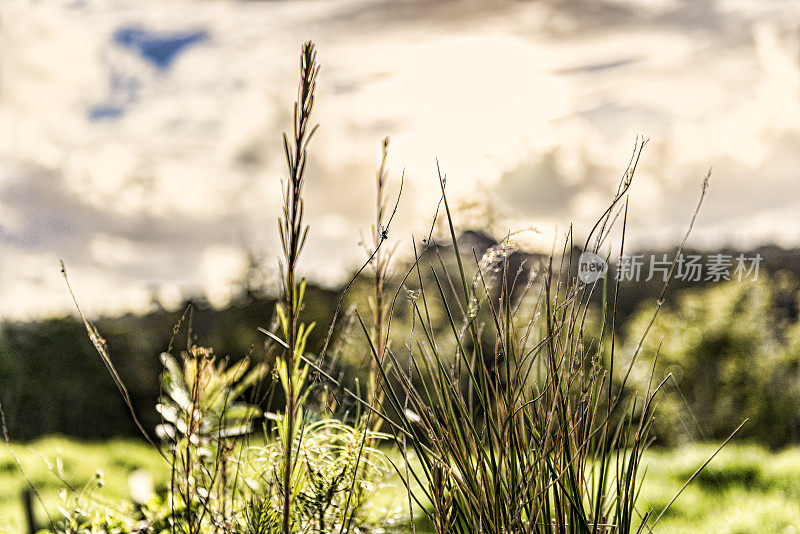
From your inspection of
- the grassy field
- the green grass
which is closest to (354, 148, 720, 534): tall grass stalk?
the grassy field

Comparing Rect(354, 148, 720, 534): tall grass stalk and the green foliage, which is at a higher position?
the green foliage

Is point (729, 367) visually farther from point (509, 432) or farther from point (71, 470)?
point (509, 432)

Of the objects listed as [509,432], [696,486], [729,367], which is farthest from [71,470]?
[729,367]

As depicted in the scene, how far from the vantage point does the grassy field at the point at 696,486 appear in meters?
4.00

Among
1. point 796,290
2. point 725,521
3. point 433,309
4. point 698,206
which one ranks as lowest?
point 725,521

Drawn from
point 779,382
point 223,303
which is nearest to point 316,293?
point 223,303

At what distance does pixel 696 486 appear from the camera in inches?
202

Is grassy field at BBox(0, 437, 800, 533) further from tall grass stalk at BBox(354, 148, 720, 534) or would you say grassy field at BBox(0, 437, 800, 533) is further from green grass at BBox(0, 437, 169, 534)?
tall grass stalk at BBox(354, 148, 720, 534)

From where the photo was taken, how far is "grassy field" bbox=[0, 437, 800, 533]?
4000 mm

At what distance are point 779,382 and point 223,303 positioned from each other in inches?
397

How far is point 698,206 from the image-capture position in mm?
1130

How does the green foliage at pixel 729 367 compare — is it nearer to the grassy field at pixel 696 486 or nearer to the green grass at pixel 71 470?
the grassy field at pixel 696 486

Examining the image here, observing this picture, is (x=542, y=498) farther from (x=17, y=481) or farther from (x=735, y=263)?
(x=735, y=263)

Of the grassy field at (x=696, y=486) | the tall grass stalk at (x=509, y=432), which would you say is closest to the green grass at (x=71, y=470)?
the grassy field at (x=696, y=486)
